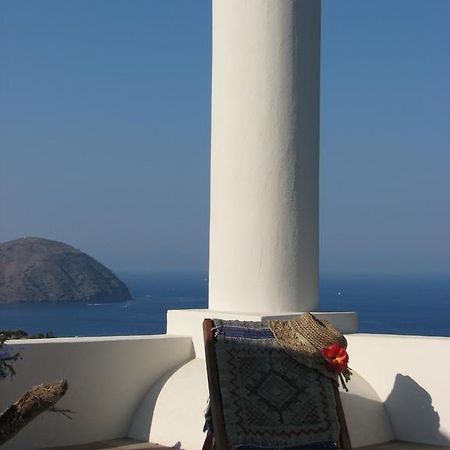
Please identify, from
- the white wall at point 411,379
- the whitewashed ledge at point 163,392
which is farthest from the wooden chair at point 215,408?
the white wall at point 411,379

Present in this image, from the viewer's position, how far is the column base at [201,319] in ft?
20.8

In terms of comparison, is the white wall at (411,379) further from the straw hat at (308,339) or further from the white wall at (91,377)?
the white wall at (91,377)

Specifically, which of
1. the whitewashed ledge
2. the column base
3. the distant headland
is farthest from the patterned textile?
the distant headland

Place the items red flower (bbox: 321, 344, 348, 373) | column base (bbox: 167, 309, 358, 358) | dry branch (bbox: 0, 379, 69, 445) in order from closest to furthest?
1. dry branch (bbox: 0, 379, 69, 445)
2. red flower (bbox: 321, 344, 348, 373)
3. column base (bbox: 167, 309, 358, 358)

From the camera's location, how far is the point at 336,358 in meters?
5.25

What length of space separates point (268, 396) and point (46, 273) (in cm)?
5195

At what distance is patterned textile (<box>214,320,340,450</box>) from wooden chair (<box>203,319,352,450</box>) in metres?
0.03

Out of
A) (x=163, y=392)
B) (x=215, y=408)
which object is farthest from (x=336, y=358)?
(x=163, y=392)

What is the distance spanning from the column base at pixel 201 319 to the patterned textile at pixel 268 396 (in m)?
0.95

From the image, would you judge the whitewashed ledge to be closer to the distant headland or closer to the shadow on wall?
the shadow on wall

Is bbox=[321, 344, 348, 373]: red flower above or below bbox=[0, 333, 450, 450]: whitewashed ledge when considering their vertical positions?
above

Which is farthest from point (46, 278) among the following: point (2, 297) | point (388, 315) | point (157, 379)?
point (157, 379)

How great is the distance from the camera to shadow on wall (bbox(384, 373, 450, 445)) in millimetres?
6074

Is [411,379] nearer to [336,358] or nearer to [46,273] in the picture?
[336,358]
